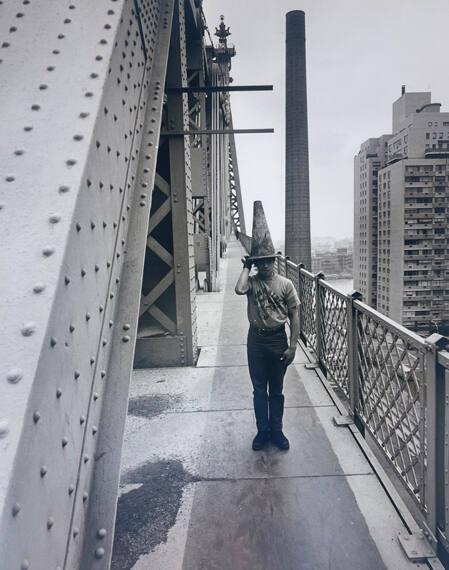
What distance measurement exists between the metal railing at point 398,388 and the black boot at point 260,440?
1.00 metres

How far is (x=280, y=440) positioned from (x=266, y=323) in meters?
1.13

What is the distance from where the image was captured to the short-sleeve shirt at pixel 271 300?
3.29 m

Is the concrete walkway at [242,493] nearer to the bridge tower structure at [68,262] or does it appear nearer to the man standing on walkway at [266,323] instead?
the man standing on walkway at [266,323]

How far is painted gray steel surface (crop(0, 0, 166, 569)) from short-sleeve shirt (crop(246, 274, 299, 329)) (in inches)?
64.3

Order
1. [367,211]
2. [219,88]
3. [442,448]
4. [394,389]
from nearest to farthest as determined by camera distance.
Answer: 1. [442,448]
2. [394,389]
3. [219,88]
4. [367,211]

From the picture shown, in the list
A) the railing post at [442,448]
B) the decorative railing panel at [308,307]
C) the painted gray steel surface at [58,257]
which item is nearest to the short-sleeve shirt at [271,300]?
the railing post at [442,448]

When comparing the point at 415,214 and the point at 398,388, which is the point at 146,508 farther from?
the point at 415,214

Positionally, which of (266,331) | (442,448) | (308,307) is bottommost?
(442,448)

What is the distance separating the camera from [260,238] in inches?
132

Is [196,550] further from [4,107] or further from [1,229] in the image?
[4,107]

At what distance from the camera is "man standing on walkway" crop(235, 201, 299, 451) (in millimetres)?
3303

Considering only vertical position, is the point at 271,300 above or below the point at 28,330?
below

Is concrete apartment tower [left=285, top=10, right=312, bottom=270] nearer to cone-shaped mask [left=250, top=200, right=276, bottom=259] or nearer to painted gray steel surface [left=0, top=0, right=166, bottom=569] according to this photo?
cone-shaped mask [left=250, top=200, right=276, bottom=259]

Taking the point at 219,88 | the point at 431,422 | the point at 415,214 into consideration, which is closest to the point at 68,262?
the point at 431,422
